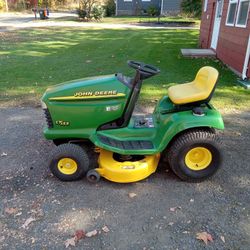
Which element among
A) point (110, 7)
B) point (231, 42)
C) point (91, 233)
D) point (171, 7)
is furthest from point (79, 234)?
point (110, 7)

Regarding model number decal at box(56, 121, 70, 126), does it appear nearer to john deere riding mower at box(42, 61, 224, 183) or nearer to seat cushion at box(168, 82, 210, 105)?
john deere riding mower at box(42, 61, 224, 183)

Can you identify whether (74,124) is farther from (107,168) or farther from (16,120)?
(16,120)

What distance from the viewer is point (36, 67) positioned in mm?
8609

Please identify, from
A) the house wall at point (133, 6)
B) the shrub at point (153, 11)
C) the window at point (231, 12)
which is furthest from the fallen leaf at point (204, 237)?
the house wall at point (133, 6)

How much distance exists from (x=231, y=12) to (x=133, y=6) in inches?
1097

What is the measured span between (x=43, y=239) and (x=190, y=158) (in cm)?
164

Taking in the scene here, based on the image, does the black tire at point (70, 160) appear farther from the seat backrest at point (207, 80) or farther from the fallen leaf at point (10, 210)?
the seat backrest at point (207, 80)

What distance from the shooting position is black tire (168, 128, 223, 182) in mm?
2939

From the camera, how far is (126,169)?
9.70ft

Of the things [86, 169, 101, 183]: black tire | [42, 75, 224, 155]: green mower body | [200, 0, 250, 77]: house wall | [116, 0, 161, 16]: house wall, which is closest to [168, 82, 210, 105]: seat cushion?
[42, 75, 224, 155]: green mower body

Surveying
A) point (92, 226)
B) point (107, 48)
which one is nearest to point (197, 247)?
point (92, 226)

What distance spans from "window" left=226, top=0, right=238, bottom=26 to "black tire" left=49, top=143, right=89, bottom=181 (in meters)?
7.58

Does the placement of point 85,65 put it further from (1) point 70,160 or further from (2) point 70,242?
(2) point 70,242

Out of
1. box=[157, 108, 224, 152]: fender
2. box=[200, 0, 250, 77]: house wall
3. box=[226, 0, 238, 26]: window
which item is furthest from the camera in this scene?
box=[226, 0, 238, 26]: window
